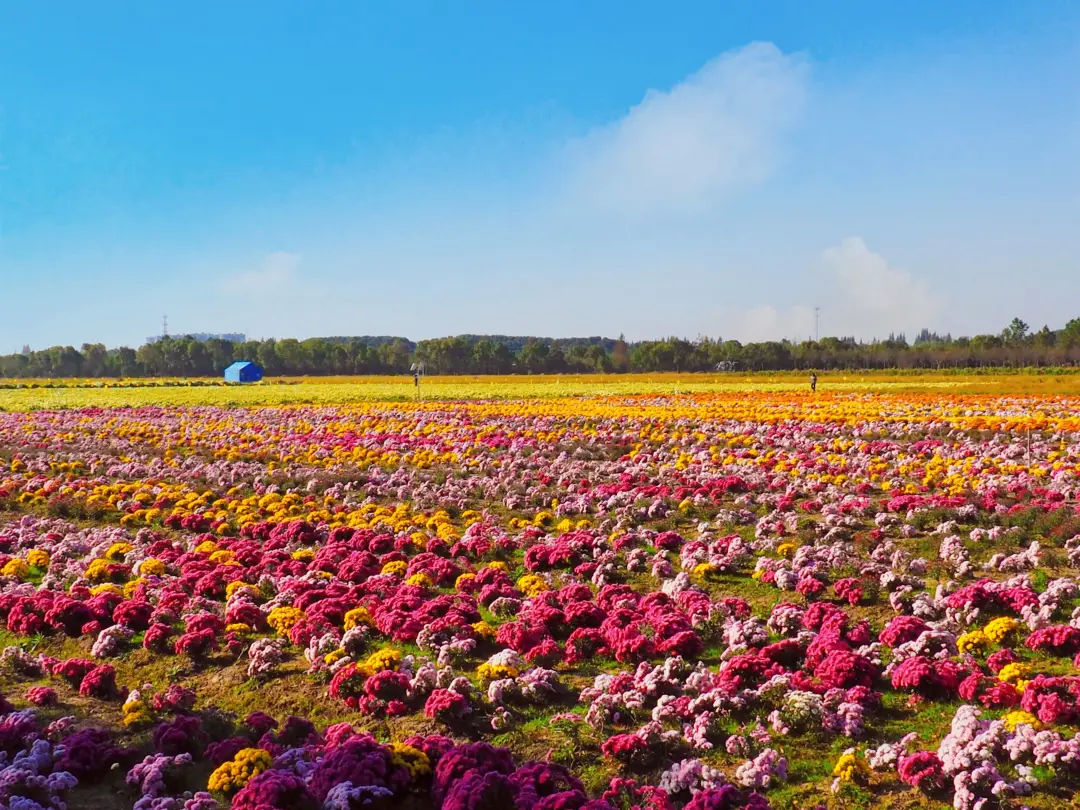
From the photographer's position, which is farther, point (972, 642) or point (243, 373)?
point (243, 373)

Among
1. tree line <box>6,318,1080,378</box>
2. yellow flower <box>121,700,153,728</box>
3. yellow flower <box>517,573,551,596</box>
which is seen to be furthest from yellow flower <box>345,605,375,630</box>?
tree line <box>6,318,1080,378</box>

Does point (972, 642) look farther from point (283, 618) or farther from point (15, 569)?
point (15, 569)

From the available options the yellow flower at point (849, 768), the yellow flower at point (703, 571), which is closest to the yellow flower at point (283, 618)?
the yellow flower at point (703, 571)

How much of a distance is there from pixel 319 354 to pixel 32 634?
173 metres

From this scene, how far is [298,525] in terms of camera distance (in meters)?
13.3

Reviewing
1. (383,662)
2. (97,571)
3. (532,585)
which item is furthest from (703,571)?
(97,571)

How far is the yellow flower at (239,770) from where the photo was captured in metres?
5.73

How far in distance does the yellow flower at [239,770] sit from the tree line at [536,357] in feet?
425

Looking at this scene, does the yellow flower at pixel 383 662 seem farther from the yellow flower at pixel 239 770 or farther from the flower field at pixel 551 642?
the yellow flower at pixel 239 770

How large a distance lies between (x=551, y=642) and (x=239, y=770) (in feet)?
10.7

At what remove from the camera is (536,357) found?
161 meters

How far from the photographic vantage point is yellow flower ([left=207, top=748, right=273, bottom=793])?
573 cm

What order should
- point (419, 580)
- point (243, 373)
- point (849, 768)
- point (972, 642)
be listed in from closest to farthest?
1. point (849, 768)
2. point (972, 642)
3. point (419, 580)
4. point (243, 373)

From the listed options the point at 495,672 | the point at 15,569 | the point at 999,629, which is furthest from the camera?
the point at 15,569
